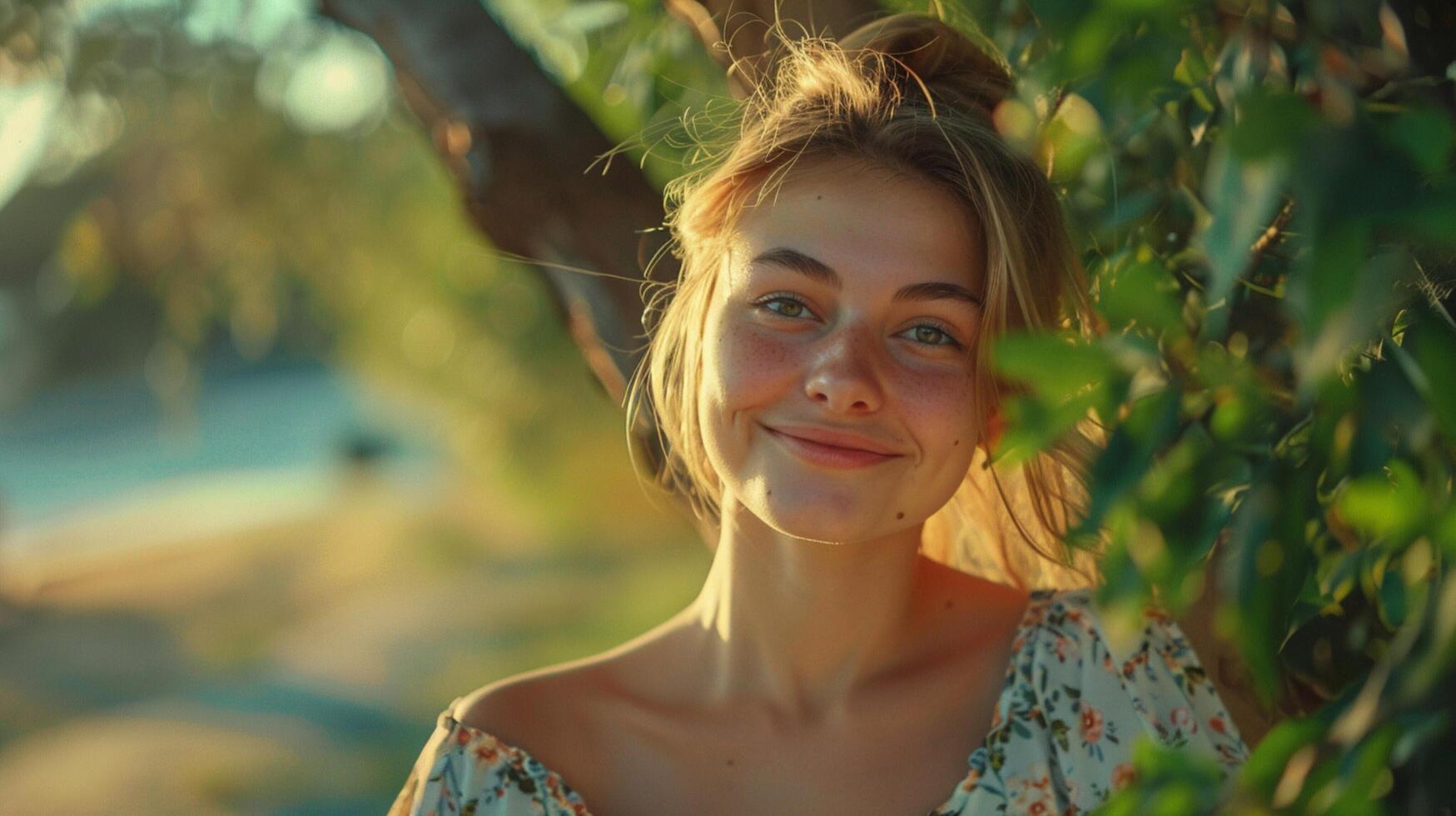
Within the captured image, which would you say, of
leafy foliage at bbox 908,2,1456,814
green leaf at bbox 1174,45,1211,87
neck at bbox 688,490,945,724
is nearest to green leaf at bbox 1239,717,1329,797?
leafy foliage at bbox 908,2,1456,814

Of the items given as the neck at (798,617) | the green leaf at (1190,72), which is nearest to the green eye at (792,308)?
the neck at (798,617)

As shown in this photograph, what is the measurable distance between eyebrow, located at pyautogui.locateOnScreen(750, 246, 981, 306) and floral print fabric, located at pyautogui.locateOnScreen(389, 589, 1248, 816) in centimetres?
42

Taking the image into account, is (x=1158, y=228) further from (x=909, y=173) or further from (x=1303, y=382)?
(x=1303, y=382)

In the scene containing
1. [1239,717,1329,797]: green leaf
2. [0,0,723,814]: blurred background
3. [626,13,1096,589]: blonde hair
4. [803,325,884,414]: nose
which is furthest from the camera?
[0,0,723,814]: blurred background

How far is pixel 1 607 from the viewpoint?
10008 millimetres

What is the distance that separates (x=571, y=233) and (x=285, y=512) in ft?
40.4

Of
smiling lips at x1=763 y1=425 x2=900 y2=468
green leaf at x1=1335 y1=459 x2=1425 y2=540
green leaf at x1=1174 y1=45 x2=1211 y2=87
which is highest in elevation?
green leaf at x1=1174 y1=45 x2=1211 y2=87

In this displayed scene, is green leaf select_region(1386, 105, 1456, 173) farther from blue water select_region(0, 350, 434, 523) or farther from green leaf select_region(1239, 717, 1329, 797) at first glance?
blue water select_region(0, 350, 434, 523)

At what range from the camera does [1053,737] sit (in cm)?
149

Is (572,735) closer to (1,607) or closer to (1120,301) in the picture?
(1120,301)

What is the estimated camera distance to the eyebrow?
1.32 metres

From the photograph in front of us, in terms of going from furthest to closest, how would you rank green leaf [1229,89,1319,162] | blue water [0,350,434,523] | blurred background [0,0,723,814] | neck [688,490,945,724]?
blue water [0,350,434,523], blurred background [0,0,723,814], neck [688,490,945,724], green leaf [1229,89,1319,162]

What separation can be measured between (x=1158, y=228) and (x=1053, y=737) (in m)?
0.52

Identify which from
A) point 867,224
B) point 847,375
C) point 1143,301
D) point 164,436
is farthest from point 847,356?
point 164,436
